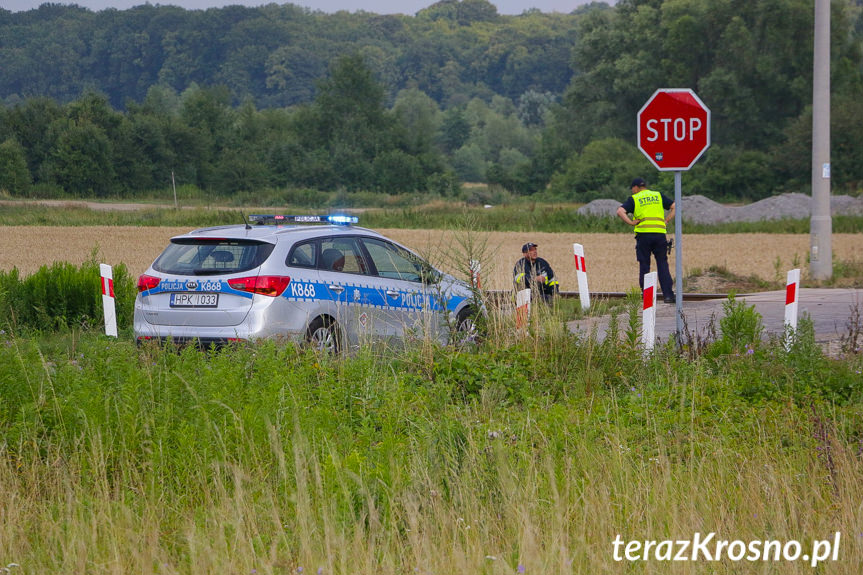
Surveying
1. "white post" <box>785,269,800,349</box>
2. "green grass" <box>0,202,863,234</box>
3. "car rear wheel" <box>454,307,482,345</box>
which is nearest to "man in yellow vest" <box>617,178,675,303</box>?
"white post" <box>785,269,800,349</box>

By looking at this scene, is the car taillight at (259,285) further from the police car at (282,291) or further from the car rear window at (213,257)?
the car rear window at (213,257)

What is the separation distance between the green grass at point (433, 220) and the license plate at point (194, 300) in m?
26.0

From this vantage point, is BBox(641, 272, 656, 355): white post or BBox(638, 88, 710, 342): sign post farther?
BBox(638, 88, 710, 342): sign post

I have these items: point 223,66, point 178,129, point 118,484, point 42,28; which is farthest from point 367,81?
point 42,28

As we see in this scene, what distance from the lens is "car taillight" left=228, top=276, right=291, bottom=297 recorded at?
31.5 feet

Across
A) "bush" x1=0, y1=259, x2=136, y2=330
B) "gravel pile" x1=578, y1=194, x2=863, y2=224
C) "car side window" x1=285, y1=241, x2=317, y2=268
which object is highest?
"car side window" x1=285, y1=241, x2=317, y2=268

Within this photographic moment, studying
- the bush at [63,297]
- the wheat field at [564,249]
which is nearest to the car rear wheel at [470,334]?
the bush at [63,297]

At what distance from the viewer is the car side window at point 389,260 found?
10.9 m

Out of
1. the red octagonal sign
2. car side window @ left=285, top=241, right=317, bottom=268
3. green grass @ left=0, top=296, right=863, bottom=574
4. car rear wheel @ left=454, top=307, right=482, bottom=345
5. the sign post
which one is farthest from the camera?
the red octagonal sign

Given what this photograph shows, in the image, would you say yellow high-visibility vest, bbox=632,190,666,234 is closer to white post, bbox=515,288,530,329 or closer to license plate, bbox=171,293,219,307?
white post, bbox=515,288,530,329

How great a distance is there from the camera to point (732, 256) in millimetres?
28172

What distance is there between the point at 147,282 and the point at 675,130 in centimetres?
593

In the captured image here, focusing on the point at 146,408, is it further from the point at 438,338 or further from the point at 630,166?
the point at 630,166

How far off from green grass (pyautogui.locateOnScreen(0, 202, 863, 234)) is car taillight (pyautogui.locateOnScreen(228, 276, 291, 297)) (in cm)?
2602
